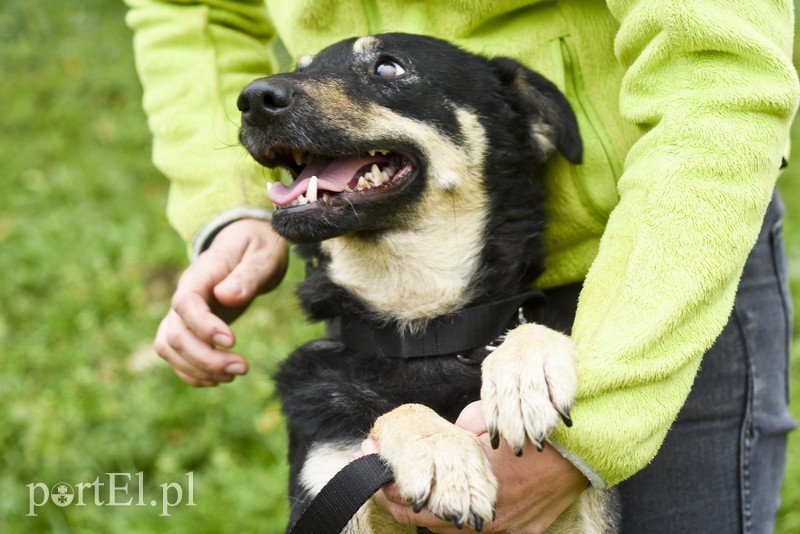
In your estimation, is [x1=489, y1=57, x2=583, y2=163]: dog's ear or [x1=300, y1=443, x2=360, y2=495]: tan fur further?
[x1=489, y1=57, x2=583, y2=163]: dog's ear

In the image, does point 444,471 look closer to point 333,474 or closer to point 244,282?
point 333,474

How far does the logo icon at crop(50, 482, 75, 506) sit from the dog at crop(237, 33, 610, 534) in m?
1.54

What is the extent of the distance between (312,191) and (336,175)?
119 millimetres

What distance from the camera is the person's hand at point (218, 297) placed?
7.99 feet

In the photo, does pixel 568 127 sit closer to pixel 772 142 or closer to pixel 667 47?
pixel 667 47

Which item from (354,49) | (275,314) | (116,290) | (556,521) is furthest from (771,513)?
(116,290)

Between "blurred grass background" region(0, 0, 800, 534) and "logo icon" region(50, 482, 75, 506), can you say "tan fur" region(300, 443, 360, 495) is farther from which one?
"logo icon" region(50, 482, 75, 506)

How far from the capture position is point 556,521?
2.10m

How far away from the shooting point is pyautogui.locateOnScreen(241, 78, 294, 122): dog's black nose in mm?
2221

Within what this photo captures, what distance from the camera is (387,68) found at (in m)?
2.41

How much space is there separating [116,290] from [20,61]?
16.5ft

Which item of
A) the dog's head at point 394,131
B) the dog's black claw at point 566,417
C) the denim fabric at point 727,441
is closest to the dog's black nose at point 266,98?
the dog's head at point 394,131

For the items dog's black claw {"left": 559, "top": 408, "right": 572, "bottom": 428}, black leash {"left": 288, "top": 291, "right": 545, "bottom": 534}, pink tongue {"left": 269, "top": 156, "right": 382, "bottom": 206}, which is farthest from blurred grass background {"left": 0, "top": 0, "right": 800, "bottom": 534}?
dog's black claw {"left": 559, "top": 408, "right": 572, "bottom": 428}

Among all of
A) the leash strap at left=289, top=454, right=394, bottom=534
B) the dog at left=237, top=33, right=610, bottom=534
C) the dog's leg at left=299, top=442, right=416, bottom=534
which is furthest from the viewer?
the dog at left=237, top=33, right=610, bottom=534
